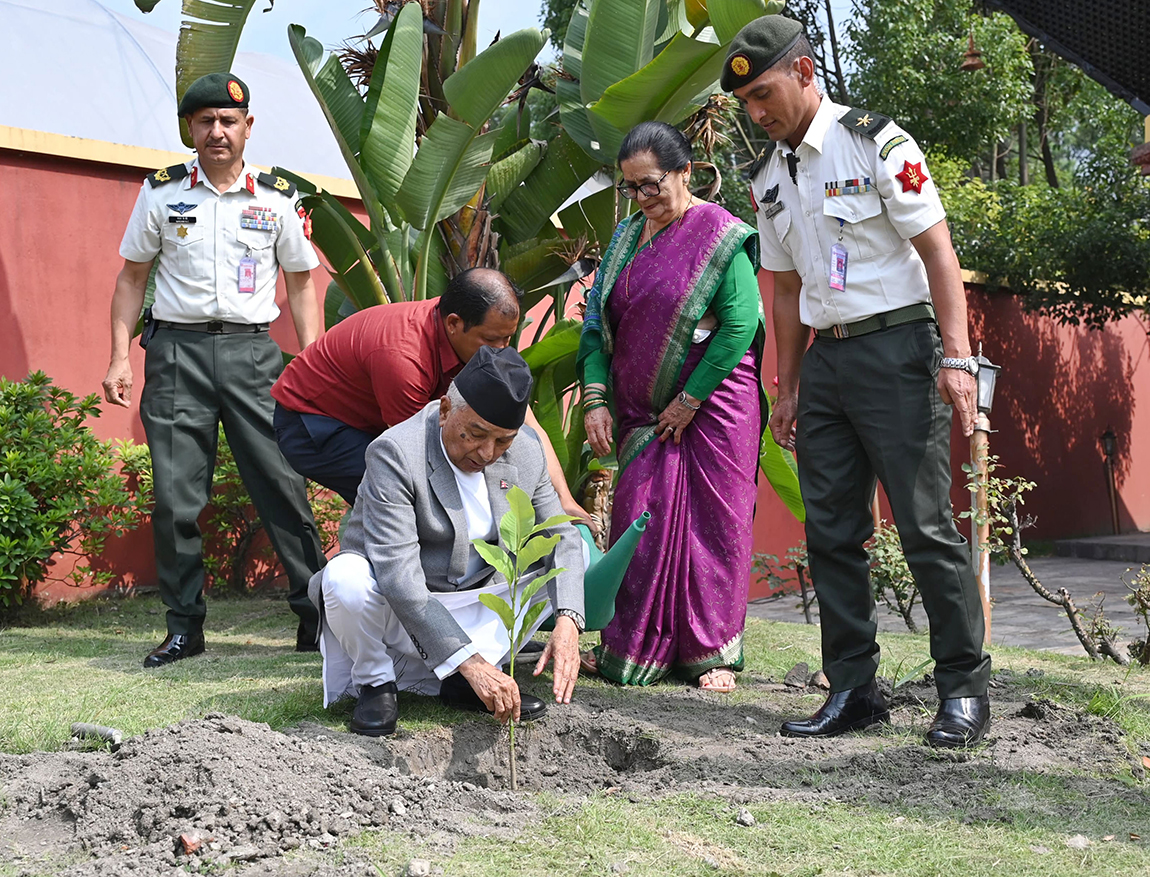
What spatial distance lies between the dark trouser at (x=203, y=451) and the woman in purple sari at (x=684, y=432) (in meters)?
1.25

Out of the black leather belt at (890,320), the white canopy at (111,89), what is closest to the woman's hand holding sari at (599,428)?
the black leather belt at (890,320)

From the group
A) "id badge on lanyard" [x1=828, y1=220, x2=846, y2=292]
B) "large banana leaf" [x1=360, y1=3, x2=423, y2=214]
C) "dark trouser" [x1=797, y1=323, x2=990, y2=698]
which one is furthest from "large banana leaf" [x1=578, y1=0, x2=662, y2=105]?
"dark trouser" [x1=797, y1=323, x2=990, y2=698]

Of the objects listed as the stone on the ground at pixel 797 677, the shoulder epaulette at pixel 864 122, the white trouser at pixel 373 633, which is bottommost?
the stone on the ground at pixel 797 677

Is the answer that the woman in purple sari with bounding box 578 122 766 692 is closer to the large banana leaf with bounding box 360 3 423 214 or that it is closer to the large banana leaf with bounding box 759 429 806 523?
the large banana leaf with bounding box 759 429 806 523

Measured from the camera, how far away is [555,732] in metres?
3.20

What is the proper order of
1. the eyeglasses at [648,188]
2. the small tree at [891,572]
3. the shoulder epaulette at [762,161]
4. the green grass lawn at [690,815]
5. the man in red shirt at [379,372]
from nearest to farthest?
the green grass lawn at [690,815] < the shoulder epaulette at [762,161] < the man in red shirt at [379,372] < the eyeglasses at [648,188] < the small tree at [891,572]

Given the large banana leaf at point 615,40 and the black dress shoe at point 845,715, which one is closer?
the black dress shoe at point 845,715

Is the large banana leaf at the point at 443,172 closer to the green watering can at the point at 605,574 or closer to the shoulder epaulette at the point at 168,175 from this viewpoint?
the shoulder epaulette at the point at 168,175

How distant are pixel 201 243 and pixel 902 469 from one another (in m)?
2.75

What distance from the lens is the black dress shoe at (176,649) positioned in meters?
4.12

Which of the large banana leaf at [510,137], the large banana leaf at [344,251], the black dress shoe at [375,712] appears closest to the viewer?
the black dress shoe at [375,712]

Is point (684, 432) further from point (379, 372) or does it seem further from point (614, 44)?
point (614, 44)

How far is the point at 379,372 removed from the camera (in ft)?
11.8

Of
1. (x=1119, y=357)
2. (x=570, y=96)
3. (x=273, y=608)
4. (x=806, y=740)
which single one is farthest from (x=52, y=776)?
(x=1119, y=357)
